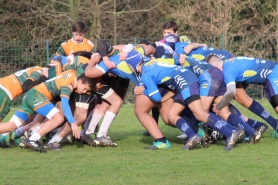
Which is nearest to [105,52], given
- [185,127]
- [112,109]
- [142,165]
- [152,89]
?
[112,109]

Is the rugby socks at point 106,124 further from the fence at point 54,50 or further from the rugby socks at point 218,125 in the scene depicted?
the fence at point 54,50

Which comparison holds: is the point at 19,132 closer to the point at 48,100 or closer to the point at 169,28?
the point at 48,100

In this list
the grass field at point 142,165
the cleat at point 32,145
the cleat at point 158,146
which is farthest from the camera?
the cleat at point 158,146

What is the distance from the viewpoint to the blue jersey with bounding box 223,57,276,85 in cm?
955

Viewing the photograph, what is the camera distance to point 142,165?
26.5 ft

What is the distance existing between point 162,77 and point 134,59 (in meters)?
0.53

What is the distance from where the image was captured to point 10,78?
33.5ft

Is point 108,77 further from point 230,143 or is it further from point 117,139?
point 230,143

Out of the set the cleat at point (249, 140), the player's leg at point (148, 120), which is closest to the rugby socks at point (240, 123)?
the cleat at point (249, 140)

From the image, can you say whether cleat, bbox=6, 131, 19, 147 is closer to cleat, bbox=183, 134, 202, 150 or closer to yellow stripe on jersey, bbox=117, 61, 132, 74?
yellow stripe on jersey, bbox=117, 61, 132, 74

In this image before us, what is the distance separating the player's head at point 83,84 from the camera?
973 centimetres

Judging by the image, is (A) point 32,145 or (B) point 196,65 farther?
(B) point 196,65

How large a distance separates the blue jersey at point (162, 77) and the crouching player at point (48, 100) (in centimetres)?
101

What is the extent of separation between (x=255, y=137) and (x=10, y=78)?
390 centimetres
